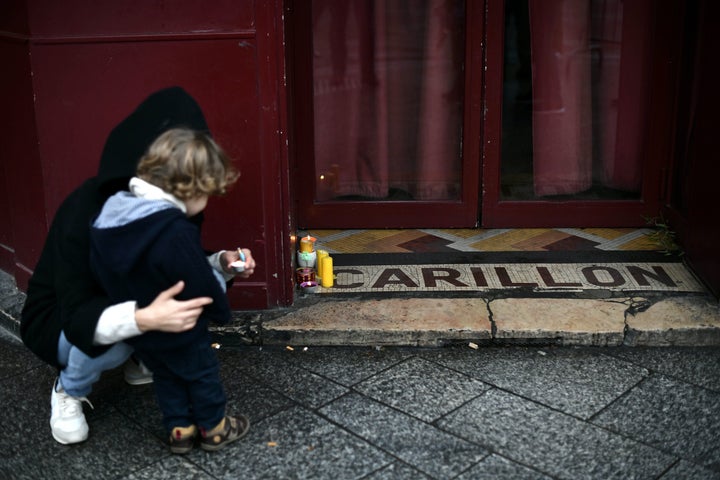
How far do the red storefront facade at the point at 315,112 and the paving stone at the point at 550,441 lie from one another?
136cm

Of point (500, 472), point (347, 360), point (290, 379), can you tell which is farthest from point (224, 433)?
point (500, 472)

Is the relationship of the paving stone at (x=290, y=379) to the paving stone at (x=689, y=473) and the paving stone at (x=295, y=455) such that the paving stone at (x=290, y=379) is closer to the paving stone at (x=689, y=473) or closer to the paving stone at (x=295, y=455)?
the paving stone at (x=295, y=455)

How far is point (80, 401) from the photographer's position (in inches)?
134

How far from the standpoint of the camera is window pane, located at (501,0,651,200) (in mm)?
A: 5277

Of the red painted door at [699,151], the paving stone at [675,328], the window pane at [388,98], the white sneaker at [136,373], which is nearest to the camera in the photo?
the white sneaker at [136,373]

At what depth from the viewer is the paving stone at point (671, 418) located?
3.21 meters

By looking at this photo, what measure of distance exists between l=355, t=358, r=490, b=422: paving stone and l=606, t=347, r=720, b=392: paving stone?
816 mm

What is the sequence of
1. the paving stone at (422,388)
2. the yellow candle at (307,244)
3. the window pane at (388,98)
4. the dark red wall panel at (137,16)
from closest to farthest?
the paving stone at (422,388) < the dark red wall panel at (137,16) < the yellow candle at (307,244) < the window pane at (388,98)

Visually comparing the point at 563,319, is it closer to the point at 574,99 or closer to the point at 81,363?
the point at 574,99

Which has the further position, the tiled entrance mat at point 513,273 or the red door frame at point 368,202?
the red door frame at point 368,202

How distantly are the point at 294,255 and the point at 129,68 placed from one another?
1365 millimetres

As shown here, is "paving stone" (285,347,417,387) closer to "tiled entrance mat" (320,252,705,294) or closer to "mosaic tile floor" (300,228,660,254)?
"tiled entrance mat" (320,252,705,294)

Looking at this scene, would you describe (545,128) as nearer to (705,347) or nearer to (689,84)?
(689,84)

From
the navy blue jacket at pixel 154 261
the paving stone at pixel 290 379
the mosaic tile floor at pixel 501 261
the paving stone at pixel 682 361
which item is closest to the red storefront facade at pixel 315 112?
the mosaic tile floor at pixel 501 261
